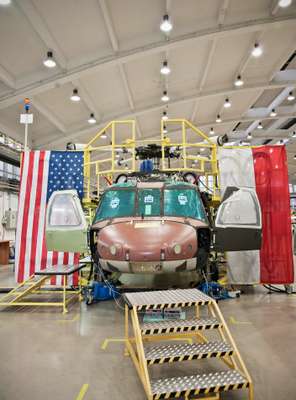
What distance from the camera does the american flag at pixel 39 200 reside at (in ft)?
21.9

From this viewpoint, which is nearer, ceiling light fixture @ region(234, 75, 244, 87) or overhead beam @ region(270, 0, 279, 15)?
overhead beam @ region(270, 0, 279, 15)

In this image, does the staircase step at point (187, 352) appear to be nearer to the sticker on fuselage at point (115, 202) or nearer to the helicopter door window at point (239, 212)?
the helicopter door window at point (239, 212)

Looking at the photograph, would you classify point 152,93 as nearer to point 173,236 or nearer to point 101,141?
point 101,141

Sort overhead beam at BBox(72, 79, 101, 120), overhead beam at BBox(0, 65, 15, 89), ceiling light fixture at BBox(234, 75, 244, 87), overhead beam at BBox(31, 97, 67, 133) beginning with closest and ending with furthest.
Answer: overhead beam at BBox(0, 65, 15, 89) < overhead beam at BBox(72, 79, 101, 120) < overhead beam at BBox(31, 97, 67, 133) < ceiling light fixture at BBox(234, 75, 244, 87)

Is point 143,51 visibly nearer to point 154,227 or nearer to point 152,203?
point 152,203

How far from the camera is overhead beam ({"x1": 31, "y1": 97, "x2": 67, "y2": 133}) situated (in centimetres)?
1043

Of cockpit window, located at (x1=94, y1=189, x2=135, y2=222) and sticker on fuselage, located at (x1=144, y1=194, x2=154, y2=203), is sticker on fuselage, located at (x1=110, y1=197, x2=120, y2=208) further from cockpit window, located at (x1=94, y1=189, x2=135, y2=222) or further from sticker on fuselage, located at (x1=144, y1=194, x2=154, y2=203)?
sticker on fuselage, located at (x1=144, y1=194, x2=154, y2=203)

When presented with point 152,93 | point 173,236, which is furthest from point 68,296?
point 152,93

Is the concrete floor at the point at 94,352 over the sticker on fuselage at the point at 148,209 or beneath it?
beneath

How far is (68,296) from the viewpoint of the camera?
630 cm

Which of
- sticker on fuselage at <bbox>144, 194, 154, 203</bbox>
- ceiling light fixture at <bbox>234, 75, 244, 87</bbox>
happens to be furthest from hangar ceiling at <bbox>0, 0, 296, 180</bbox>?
sticker on fuselage at <bbox>144, 194, 154, 203</bbox>

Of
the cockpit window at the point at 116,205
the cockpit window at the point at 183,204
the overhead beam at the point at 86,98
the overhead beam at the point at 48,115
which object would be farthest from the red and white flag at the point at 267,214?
the overhead beam at the point at 48,115

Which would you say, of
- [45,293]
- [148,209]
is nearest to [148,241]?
[148,209]

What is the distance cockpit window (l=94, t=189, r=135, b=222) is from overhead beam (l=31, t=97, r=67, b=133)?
6.96 meters
